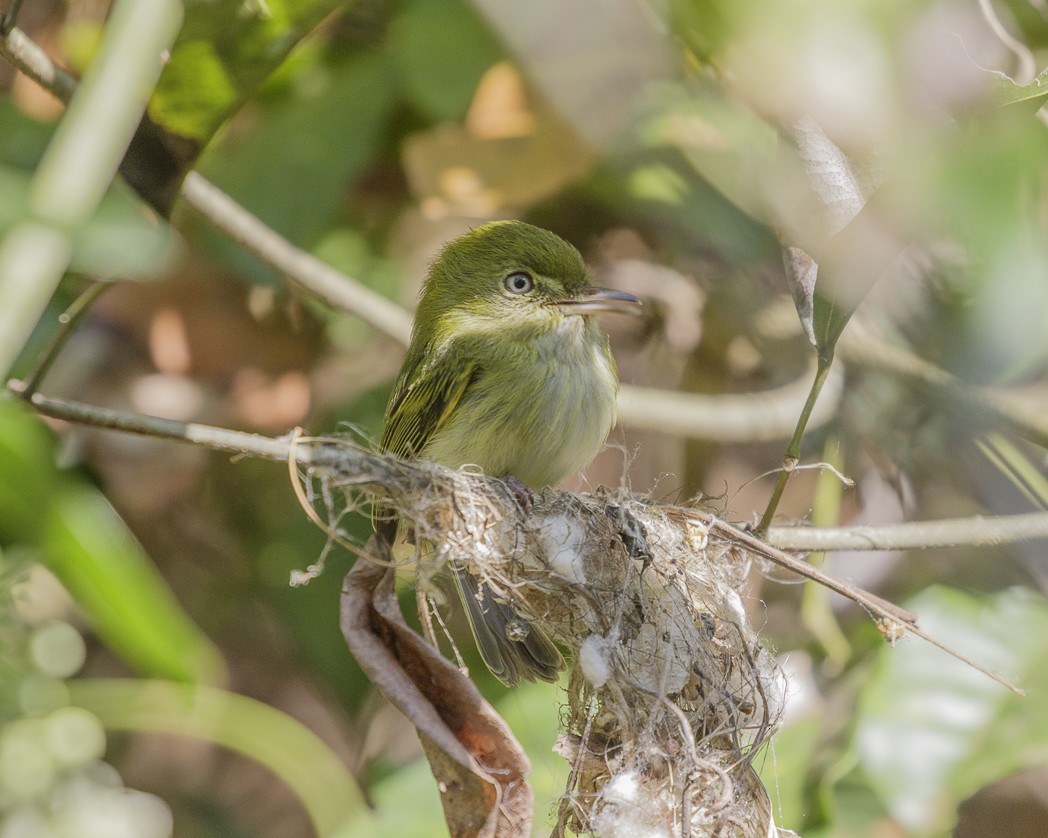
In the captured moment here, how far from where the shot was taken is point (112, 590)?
76 centimetres

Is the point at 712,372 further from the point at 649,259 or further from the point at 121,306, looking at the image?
the point at 121,306

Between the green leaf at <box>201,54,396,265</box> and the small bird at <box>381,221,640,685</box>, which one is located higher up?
the green leaf at <box>201,54,396,265</box>

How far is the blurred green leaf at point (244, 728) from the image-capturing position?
2.75 meters

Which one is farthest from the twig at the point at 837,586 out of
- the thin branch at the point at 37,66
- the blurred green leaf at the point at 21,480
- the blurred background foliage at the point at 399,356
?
the thin branch at the point at 37,66

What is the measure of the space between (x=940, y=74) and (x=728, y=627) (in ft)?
3.43

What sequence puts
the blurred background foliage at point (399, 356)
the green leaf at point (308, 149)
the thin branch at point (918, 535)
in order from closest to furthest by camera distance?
the thin branch at point (918, 535), the blurred background foliage at point (399, 356), the green leaf at point (308, 149)

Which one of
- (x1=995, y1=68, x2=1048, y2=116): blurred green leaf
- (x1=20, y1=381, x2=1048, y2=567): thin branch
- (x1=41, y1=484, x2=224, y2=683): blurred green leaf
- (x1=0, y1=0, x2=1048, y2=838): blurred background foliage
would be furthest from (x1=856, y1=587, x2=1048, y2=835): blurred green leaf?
(x1=41, y1=484, x2=224, y2=683): blurred green leaf

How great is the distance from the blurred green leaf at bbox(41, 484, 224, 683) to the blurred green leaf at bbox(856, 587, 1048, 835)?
205 cm

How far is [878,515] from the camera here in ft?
10.7

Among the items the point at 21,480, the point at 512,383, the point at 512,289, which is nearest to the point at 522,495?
the point at 512,383

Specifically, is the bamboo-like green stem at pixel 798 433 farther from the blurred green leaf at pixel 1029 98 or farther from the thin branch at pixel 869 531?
the blurred green leaf at pixel 1029 98

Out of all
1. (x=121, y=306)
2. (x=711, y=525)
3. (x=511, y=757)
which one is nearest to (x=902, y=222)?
(x=711, y=525)

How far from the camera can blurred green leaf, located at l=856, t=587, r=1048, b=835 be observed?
7.91 feet

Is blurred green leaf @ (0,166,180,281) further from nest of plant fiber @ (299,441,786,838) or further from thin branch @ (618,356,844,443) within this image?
thin branch @ (618,356,844,443)
